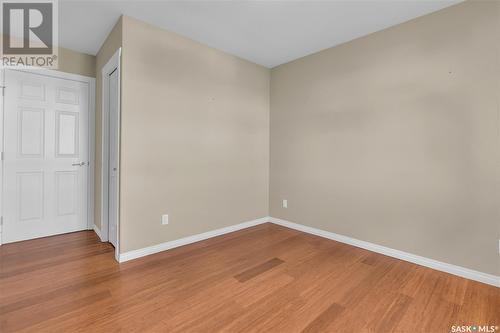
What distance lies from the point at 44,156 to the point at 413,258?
485 centimetres

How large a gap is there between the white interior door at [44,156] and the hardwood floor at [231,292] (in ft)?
1.49

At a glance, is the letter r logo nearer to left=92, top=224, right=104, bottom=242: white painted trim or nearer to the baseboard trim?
left=92, top=224, right=104, bottom=242: white painted trim

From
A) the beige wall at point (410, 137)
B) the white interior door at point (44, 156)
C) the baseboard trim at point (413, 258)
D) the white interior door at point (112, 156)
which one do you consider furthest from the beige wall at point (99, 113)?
the baseboard trim at point (413, 258)

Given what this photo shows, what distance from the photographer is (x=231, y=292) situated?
6.71 feet

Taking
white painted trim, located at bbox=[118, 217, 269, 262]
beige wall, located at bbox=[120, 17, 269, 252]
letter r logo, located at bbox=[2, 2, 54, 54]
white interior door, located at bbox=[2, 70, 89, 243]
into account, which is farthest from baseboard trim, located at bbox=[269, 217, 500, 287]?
letter r logo, located at bbox=[2, 2, 54, 54]

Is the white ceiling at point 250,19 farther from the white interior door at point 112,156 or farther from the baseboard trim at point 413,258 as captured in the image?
the baseboard trim at point 413,258

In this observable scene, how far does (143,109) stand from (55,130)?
5.59 ft

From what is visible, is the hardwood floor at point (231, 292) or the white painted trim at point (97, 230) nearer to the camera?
the hardwood floor at point (231, 292)

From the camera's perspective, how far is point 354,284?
2.19 meters

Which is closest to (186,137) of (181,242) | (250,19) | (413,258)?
(181,242)

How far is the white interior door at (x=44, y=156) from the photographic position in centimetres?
308

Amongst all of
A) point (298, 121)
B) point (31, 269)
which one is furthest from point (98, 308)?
point (298, 121)

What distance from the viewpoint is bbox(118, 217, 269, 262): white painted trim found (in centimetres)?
264

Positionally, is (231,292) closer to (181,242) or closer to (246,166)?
(181,242)
